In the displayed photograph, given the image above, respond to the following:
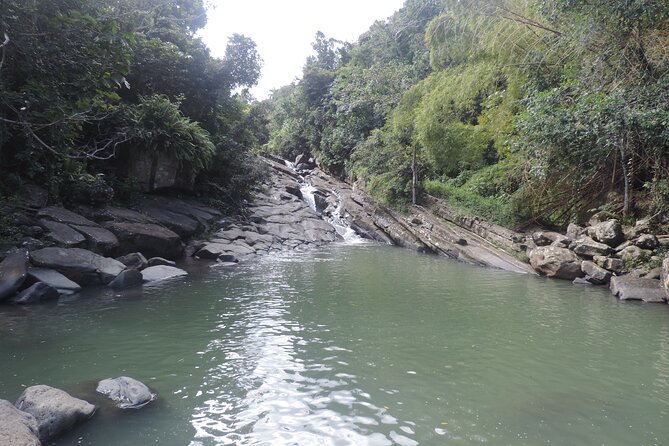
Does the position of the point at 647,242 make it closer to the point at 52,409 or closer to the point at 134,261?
the point at 52,409

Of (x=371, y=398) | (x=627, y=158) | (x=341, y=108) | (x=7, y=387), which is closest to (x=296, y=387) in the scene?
(x=371, y=398)

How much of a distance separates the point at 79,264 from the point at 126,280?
1040 millimetres

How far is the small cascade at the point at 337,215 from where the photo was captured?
889 inches

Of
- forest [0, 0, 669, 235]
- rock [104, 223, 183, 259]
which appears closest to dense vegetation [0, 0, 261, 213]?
forest [0, 0, 669, 235]

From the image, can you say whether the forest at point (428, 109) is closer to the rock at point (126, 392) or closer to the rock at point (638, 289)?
the rock at point (638, 289)

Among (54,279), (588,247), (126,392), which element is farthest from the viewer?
(588,247)

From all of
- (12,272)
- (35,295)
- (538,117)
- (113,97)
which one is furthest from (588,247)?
(12,272)

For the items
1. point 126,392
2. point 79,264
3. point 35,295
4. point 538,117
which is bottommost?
point 126,392

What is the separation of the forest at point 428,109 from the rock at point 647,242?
105 centimetres

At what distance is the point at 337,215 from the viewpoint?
82.9ft

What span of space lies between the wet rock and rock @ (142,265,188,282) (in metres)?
0.30

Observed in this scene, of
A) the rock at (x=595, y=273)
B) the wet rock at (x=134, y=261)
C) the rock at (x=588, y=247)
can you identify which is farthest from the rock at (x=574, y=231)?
the wet rock at (x=134, y=261)

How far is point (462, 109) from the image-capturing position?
20156 mm

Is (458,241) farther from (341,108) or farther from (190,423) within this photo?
(341,108)
